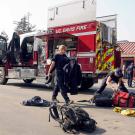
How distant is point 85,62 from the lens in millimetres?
13375

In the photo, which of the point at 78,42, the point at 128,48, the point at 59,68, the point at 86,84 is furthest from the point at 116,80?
the point at 128,48

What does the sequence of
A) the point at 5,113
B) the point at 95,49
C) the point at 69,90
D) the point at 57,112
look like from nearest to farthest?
the point at 57,112 → the point at 5,113 → the point at 69,90 → the point at 95,49

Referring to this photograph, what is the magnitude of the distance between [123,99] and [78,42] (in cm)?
481

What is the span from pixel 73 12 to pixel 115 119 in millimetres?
7408

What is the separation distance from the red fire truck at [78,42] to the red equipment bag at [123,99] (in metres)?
3.61

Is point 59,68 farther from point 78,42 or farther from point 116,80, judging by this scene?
point 78,42

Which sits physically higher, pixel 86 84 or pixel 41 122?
pixel 86 84

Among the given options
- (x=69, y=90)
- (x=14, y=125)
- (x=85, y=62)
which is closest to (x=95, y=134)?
(x=14, y=125)

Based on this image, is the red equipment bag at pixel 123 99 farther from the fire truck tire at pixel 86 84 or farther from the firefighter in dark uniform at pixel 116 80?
the fire truck tire at pixel 86 84

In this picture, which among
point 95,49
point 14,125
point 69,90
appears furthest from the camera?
point 95,49

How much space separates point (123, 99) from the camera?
31.4 feet

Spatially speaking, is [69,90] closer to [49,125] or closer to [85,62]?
[49,125]

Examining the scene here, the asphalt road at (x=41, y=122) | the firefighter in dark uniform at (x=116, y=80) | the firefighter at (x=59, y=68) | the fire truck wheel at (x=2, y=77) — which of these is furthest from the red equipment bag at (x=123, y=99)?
the fire truck wheel at (x=2, y=77)

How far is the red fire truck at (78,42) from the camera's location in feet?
43.8
